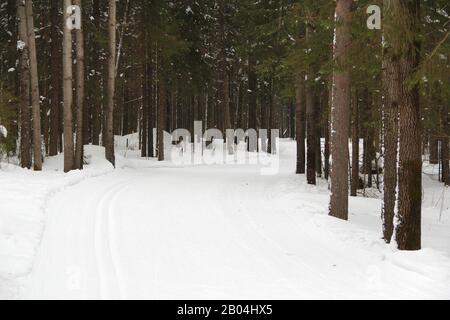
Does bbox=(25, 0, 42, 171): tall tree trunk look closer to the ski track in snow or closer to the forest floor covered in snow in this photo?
the forest floor covered in snow

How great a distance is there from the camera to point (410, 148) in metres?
7.04

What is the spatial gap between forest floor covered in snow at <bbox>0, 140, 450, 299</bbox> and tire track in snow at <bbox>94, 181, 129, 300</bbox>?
Result: 0.02m

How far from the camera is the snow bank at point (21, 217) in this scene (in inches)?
238

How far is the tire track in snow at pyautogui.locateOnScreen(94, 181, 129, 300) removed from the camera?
5719mm

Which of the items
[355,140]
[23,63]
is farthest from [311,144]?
[23,63]

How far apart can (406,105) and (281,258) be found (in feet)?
10.1

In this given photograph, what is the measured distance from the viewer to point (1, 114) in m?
16.4

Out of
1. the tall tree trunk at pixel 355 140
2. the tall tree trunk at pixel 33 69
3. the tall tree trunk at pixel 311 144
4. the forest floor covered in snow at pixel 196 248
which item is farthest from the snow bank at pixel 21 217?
the tall tree trunk at pixel 355 140

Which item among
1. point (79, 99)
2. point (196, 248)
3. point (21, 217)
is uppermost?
point (79, 99)

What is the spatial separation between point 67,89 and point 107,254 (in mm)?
11385

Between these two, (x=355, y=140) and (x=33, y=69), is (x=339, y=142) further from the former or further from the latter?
(x=33, y=69)

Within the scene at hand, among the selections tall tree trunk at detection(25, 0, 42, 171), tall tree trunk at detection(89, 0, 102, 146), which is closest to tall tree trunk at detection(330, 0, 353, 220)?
tall tree trunk at detection(25, 0, 42, 171)

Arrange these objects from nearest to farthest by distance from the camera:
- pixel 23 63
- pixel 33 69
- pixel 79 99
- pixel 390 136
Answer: pixel 390 136 → pixel 33 69 → pixel 23 63 → pixel 79 99
